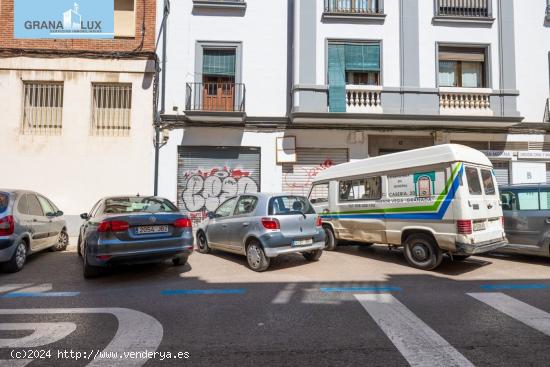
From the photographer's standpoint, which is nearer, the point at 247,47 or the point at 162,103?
the point at 162,103

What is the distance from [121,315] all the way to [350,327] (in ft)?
8.99

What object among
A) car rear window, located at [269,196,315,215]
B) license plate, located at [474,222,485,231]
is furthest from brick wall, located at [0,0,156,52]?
license plate, located at [474,222,485,231]

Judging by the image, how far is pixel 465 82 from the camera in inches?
480

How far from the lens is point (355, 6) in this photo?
12.0 meters

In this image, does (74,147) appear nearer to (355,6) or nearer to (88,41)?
(88,41)

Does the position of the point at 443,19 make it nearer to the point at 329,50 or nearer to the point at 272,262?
the point at 329,50

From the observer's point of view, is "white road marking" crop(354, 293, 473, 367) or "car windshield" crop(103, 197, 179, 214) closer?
"white road marking" crop(354, 293, 473, 367)

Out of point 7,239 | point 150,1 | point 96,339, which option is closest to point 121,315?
point 96,339

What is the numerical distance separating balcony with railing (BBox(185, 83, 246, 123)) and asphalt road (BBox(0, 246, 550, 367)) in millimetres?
7121

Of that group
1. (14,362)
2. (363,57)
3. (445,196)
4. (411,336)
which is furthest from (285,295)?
(363,57)

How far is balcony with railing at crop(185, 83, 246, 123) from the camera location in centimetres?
1167

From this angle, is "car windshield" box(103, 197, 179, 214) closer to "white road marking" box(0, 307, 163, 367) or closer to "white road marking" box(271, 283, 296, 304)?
"white road marking" box(0, 307, 163, 367)

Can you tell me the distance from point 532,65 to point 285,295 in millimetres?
13835

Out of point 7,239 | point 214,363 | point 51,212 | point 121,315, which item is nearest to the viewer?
point 214,363
